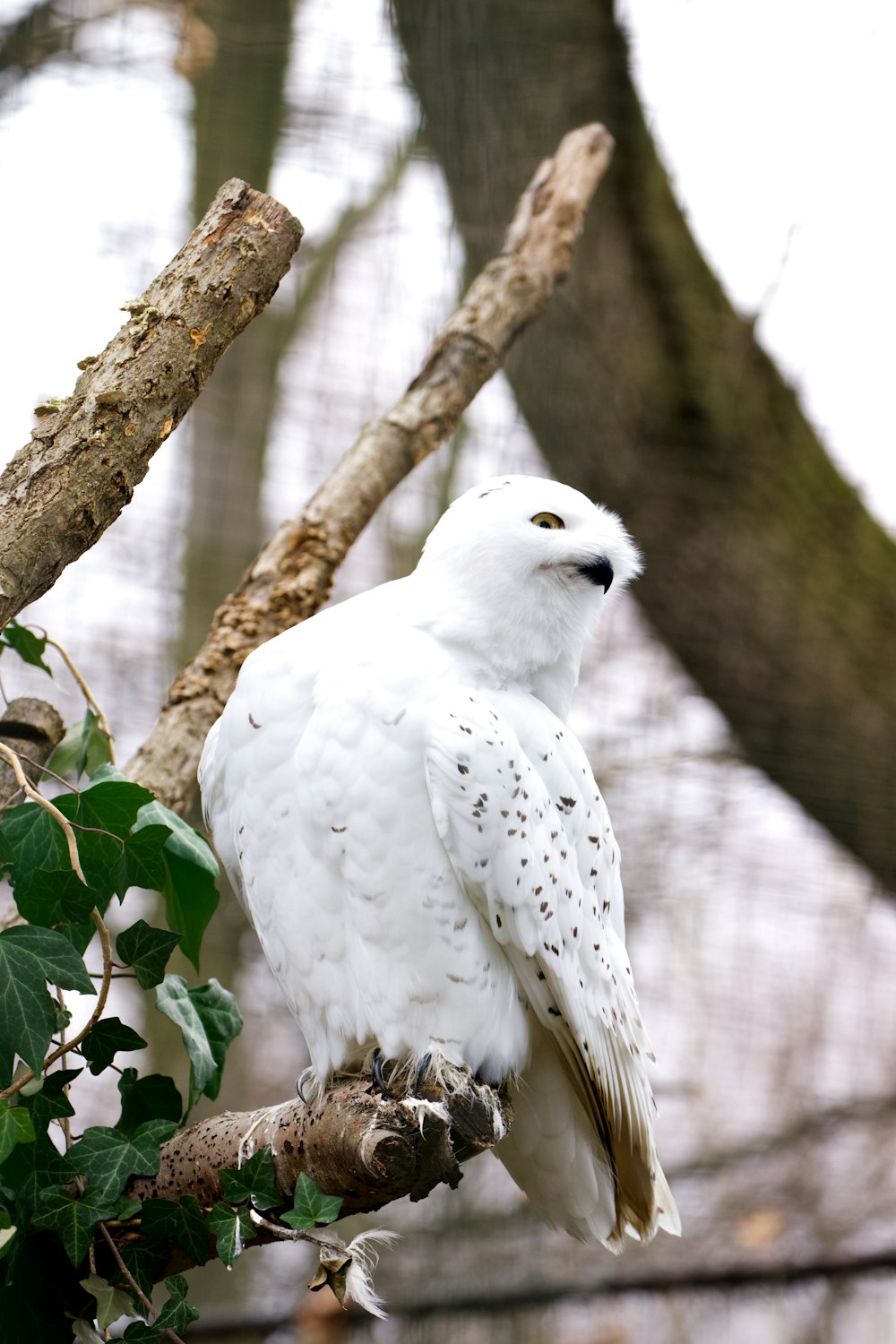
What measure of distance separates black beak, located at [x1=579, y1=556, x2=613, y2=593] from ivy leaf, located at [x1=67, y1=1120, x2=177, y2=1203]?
28.3 inches

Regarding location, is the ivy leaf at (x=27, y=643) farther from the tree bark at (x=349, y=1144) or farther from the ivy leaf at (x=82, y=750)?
the tree bark at (x=349, y=1144)

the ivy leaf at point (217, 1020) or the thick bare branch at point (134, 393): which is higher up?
the thick bare branch at point (134, 393)

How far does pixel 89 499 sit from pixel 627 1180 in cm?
99

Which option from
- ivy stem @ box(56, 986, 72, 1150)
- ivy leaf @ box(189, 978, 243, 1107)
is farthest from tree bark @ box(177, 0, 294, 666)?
ivy stem @ box(56, 986, 72, 1150)

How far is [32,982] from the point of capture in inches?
40.9

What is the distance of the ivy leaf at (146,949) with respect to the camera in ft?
3.74

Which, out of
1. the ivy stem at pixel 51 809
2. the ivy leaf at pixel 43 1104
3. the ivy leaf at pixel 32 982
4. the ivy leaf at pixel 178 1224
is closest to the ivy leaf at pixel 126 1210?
the ivy leaf at pixel 178 1224

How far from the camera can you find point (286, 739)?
1322 mm

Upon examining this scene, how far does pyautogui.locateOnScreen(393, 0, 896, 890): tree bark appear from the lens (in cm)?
287

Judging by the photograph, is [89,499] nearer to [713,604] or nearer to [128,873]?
[128,873]

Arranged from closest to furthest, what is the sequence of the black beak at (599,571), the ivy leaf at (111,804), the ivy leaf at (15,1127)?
the ivy leaf at (15,1127)
the ivy leaf at (111,804)
the black beak at (599,571)

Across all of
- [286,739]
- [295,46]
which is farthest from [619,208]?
[286,739]

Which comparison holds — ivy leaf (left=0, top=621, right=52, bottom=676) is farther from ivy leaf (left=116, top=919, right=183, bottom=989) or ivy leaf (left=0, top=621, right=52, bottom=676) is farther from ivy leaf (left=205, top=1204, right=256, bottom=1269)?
ivy leaf (left=205, top=1204, right=256, bottom=1269)

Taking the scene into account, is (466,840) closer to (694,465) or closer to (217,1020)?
(217,1020)
